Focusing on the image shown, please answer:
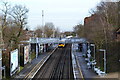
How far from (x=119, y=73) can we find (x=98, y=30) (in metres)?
11.4

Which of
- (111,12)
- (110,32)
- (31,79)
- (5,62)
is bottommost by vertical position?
(31,79)

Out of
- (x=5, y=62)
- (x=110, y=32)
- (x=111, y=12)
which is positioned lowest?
(x=5, y=62)

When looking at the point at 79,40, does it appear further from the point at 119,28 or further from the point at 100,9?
the point at 119,28

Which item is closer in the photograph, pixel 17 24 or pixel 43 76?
pixel 43 76

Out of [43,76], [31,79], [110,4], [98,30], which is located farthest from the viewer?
[98,30]

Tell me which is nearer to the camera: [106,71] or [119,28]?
[106,71]

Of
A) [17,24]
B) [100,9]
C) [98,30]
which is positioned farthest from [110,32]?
[17,24]

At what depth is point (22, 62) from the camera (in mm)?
27562

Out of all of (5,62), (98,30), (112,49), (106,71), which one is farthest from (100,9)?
(5,62)

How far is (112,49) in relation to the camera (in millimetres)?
23109

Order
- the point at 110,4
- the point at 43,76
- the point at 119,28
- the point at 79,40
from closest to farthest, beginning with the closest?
the point at 43,76 < the point at 119,28 < the point at 110,4 < the point at 79,40

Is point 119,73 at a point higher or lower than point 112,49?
lower

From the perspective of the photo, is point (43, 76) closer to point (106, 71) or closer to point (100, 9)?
point (106, 71)

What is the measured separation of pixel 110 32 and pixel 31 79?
37.0 ft
